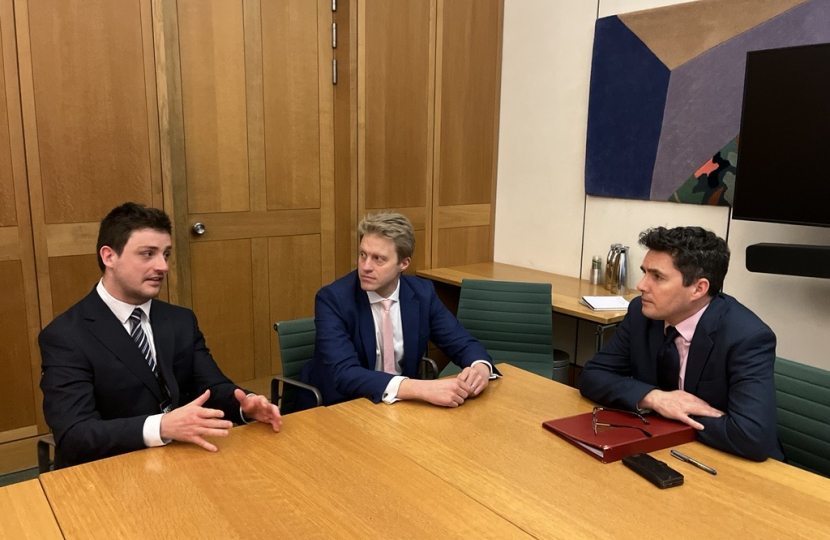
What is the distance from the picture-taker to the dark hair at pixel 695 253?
6.86 feet

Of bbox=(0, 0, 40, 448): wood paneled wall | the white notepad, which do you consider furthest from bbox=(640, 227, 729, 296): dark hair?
Result: bbox=(0, 0, 40, 448): wood paneled wall

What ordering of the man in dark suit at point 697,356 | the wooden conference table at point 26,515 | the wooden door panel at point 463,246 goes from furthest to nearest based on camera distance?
the wooden door panel at point 463,246 → the man in dark suit at point 697,356 → the wooden conference table at point 26,515

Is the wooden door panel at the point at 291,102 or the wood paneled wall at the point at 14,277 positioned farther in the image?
the wooden door panel at the point at 291,102

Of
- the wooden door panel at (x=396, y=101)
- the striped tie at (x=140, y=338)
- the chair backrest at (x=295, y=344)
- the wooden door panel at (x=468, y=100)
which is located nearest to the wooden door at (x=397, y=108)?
the wooden door panel at (x=396, y=101)

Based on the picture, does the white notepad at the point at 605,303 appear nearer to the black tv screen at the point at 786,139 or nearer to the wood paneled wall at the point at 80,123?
the black tv screen at the point at 786,139

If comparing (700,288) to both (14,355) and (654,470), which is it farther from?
(14,355)

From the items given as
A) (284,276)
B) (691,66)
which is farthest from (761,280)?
(284,276)

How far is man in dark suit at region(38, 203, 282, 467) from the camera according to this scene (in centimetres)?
179

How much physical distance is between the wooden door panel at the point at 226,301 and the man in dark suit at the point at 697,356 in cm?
235

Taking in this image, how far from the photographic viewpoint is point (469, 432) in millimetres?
1952

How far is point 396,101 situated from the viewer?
4.39 metres

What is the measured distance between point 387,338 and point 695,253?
49.3 inches

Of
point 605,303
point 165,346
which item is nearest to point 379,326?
point 165,346

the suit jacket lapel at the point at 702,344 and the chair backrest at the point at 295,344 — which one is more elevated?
the suit jacket lapel at the point at 702,344
